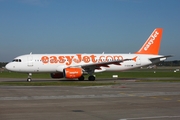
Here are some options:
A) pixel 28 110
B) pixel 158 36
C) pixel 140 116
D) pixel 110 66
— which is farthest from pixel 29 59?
pixel 140 116

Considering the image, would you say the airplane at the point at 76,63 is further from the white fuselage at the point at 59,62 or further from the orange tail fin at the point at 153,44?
the orange tail fin at the point at 153,44

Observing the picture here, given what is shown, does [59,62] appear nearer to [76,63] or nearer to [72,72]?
[76,63]

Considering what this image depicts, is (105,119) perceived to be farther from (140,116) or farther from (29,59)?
(29,59)

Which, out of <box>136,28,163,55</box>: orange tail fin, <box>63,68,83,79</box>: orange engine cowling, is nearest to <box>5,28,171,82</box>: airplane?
<box>63,68,83,79</box>: orange engine cowling

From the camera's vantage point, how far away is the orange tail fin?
42.0m

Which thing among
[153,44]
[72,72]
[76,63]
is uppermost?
[153,44]

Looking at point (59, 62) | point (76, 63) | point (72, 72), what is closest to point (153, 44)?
point (76, 63)

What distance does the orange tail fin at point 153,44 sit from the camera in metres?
42.0

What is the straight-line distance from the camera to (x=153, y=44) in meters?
42.2

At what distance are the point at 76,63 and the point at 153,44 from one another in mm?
11225

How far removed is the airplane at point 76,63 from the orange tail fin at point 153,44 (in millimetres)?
779

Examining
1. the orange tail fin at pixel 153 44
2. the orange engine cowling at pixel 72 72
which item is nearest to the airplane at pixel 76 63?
the orange engine cowling at pixel 72 72

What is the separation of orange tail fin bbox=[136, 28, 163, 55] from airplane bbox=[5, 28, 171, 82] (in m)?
0.78

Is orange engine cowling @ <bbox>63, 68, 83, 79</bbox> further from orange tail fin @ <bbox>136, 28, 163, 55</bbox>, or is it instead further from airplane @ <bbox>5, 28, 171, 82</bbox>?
orange tail fin @ <bbox>136, 28, 163, 55</bbox>
